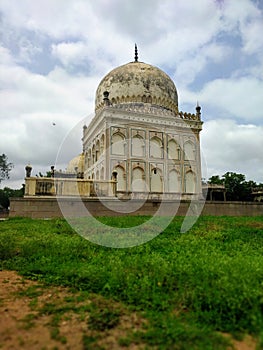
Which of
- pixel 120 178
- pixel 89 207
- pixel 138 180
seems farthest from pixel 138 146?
pixel 89 207

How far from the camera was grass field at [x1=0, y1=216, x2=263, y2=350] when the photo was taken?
2.42 m

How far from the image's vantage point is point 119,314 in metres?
2.77

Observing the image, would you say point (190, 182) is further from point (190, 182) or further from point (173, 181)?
point (173, 181)

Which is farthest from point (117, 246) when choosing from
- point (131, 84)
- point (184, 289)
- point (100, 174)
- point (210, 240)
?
point (131, 84)

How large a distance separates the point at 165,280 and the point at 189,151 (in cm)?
1754

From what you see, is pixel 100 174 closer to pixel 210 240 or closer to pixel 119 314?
pixel 210 240

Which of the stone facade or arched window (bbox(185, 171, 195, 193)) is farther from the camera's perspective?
arched window (bbox(185, 171, 195, 193))

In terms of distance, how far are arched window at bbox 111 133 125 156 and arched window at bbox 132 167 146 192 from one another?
1.36m

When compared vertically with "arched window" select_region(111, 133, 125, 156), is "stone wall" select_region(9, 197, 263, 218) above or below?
below

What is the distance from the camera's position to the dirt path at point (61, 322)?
7.57 ft

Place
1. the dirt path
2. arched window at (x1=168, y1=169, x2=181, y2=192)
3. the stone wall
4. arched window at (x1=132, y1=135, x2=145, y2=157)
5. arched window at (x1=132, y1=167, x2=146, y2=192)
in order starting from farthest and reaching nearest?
arched window at (x1=168, y1=169, x2=181, y2=192), arched window at (x1=132, y1=135, x2=145, y2=157), arched window at (x1=132, y1=167, x2=146, y2=192), the stone wall, the dirt path

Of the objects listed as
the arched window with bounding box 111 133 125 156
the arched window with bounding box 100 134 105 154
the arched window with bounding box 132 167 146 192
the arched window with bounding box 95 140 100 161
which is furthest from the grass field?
the arched window with bounding box 95 140 100 161

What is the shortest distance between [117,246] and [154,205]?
533 cm

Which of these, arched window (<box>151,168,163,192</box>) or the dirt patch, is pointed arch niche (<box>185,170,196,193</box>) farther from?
the dirt patch
